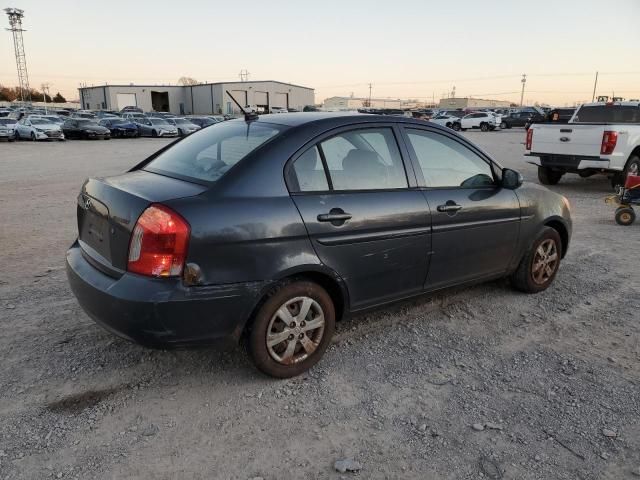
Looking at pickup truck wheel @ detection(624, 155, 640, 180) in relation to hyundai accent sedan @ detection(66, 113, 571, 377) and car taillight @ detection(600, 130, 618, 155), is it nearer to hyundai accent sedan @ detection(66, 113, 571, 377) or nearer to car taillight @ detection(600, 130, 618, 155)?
car taillight @ detection(600, 130, 618, 155)

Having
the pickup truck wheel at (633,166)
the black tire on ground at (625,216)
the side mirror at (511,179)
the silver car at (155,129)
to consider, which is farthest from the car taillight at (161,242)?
the silver car at (155,129)

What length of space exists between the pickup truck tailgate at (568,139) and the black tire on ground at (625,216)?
8.50ft

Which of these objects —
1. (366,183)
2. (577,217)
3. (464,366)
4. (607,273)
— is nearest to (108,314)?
(366,183)

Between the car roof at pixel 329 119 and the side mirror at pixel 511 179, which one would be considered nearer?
the car roof at pixel 329 119

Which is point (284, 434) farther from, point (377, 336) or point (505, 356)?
point (505, 356)

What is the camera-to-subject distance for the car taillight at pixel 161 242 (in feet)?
9.15

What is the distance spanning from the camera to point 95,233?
3.29 metres

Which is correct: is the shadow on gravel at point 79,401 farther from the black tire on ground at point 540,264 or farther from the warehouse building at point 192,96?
the warehouse building at point 192,96

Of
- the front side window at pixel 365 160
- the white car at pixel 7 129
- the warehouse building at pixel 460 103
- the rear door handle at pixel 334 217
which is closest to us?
the rear door handle at pixel 334 217

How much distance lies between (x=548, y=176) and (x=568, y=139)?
1.87 meters

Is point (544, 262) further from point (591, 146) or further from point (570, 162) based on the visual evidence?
point (570, 162)

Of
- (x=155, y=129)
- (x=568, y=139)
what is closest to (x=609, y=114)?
(x=568, y=139)

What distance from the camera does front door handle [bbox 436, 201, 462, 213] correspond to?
3.82 meters

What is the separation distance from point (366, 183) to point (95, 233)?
1.80 m
